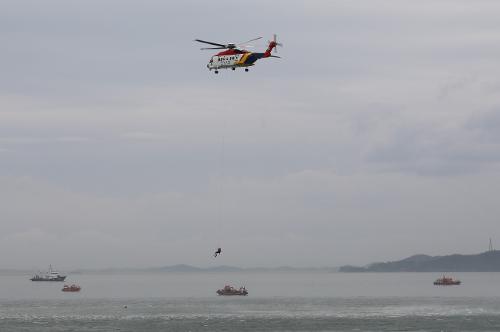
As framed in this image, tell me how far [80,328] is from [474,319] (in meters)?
74.9

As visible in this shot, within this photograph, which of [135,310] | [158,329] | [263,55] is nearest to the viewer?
[263,55]

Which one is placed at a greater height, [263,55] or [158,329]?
[263,55]

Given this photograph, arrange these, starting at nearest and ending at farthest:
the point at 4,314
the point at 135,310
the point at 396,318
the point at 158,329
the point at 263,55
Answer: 1. the point at 263,55
2. the point at 158,329
3. the point at 396,318
4. the point at 4,314
5. the point at 135,310

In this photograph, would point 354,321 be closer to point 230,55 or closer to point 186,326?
point 186,326

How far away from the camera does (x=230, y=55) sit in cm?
11238

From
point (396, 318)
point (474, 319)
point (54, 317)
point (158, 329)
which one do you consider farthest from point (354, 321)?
point (54, 317)

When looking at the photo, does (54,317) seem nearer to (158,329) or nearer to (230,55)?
(158,329)

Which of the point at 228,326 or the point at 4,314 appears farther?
the point at 4,314

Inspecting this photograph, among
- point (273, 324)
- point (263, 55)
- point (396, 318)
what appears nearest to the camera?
point (263, 55)

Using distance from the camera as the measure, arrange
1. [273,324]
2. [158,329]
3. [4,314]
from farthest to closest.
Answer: [4,314] < [273,324] < [158,329]

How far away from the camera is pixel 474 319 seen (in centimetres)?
15138

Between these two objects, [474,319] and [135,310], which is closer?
[474,319]

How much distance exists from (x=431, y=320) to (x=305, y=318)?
24706 mm

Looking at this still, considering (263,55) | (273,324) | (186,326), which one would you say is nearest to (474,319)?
(273,324)
